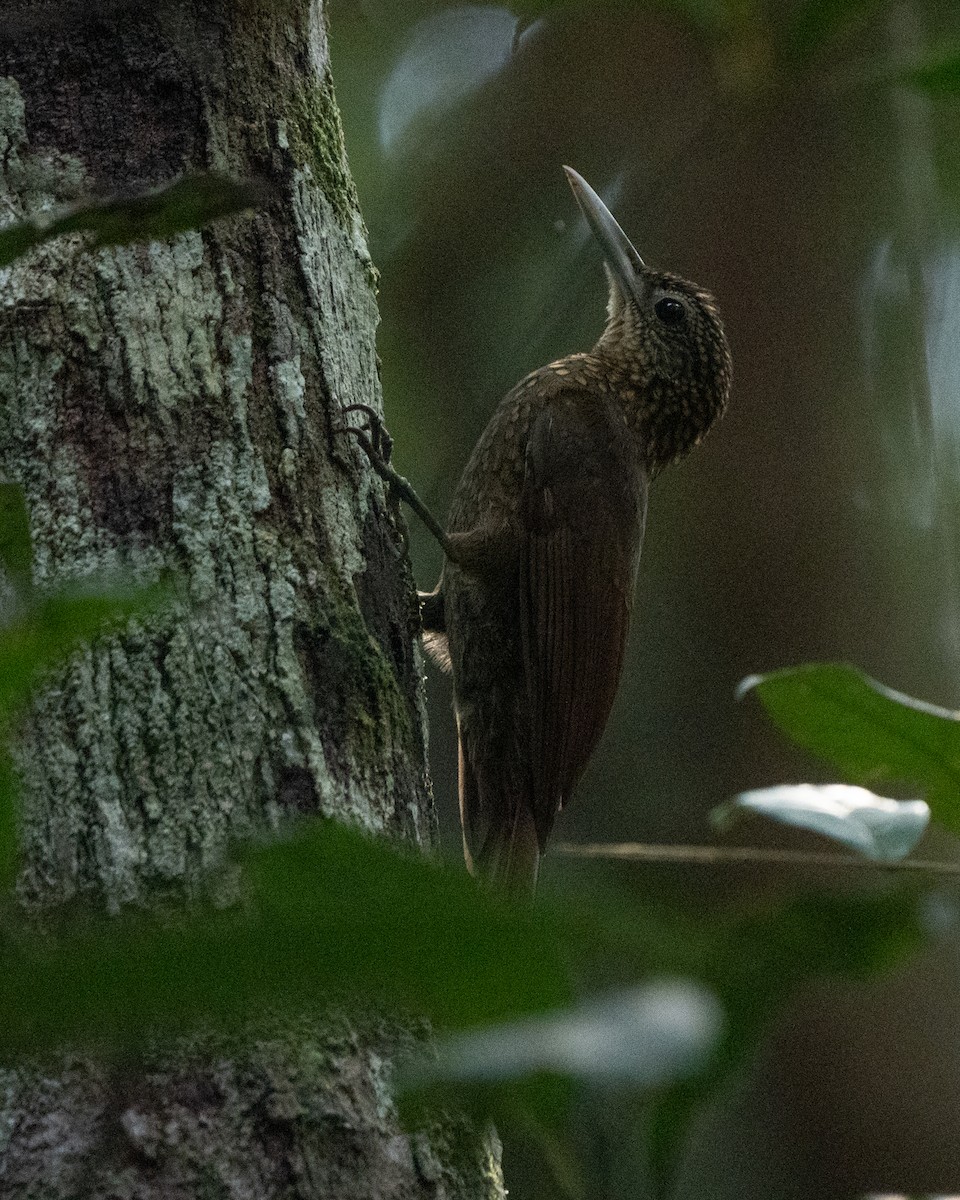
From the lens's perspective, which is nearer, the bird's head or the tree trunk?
the tree trunk

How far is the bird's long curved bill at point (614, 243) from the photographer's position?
402 cm

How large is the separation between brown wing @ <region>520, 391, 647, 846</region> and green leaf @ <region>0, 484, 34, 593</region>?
2.28m

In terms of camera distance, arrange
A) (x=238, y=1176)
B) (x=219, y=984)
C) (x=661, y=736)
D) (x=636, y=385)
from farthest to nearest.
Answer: (x=661, y=736)
(x=636, y=385)
(x=238, y=1176)
(x=219, y=984)

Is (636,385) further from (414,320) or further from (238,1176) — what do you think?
(238,1176)

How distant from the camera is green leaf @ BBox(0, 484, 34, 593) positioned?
2.36ft

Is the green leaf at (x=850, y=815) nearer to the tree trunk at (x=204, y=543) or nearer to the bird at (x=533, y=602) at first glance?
the tree trunk at (x=204, y=543)

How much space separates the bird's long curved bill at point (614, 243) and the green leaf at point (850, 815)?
3189mm

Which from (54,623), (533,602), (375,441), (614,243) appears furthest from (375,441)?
(614,243)

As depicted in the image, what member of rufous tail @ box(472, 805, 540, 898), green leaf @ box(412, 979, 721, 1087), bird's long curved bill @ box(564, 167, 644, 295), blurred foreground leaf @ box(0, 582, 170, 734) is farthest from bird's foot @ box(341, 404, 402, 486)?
bird's long curved bill @ box(564, 167, 644, 295)

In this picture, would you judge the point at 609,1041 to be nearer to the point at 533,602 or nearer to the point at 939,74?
the point at 939,74

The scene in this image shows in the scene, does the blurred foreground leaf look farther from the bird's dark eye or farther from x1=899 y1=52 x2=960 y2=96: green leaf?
the bird's dark eye

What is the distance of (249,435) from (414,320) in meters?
3.77

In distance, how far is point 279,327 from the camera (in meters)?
1.97

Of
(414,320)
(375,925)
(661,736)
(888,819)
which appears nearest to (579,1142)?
(375,925)
